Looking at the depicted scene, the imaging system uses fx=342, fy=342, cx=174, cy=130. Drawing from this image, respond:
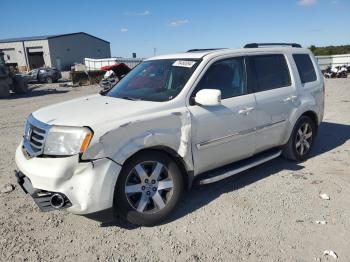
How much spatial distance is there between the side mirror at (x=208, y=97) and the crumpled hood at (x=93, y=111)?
471 millimetres

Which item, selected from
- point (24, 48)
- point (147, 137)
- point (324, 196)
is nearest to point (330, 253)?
point (324, 196)

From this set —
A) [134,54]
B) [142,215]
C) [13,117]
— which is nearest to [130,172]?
[142,215]

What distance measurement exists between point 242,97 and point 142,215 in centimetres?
200

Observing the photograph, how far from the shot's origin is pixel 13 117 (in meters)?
12.0

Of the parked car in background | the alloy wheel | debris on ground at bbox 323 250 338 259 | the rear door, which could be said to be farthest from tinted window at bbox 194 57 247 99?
the parked car in background

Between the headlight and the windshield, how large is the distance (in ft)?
3.38

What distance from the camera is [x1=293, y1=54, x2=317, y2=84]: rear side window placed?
5.48 metres

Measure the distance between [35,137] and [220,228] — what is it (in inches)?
86.0

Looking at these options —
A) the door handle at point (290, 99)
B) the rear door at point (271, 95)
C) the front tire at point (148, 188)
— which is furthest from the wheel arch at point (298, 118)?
the front tire at point (148, 188)

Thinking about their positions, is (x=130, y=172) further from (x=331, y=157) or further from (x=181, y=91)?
(x=331, y=157)

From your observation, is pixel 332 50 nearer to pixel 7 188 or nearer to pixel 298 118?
pixel 298 118

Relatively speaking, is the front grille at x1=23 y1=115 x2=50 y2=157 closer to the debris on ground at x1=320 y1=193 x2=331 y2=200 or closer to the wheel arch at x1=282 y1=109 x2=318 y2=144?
the debris on ground at x1=320 y1=193 x2=331 y2=200

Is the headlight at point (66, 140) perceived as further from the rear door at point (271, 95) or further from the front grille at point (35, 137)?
the rear door at point (271, 95)

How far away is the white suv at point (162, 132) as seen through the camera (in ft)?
10.7
